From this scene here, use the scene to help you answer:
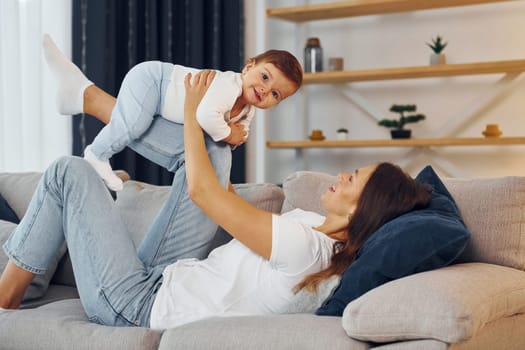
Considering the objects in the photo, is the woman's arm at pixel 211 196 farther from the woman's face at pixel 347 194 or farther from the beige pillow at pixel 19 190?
the beige pillow at pixel 19 190

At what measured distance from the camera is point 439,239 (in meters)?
1.92

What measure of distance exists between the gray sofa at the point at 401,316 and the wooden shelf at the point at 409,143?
182 centimetres

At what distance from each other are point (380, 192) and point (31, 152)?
98.3 inches

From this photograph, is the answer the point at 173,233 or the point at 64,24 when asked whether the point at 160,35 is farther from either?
the point at 173,233

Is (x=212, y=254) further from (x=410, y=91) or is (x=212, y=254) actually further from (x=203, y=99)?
(x=410, y=91)

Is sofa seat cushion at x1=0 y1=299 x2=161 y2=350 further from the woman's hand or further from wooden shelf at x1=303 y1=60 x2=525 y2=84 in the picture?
wooden shelf at x1=303 y1=60 x2=525 y2=84

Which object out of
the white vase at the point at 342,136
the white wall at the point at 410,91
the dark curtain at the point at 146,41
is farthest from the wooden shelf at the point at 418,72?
the dark curtain at the point at 146,41

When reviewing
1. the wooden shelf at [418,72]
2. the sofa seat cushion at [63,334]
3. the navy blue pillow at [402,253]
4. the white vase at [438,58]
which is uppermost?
the white vase at [438,58]

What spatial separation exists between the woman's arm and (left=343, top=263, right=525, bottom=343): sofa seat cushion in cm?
36

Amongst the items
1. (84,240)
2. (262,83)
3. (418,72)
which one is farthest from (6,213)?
(418,72)

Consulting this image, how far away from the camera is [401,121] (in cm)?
446

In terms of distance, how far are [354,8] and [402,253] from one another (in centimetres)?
276

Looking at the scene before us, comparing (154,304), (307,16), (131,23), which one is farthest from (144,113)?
(307,16)

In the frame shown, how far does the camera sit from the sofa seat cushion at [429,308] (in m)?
1.67
